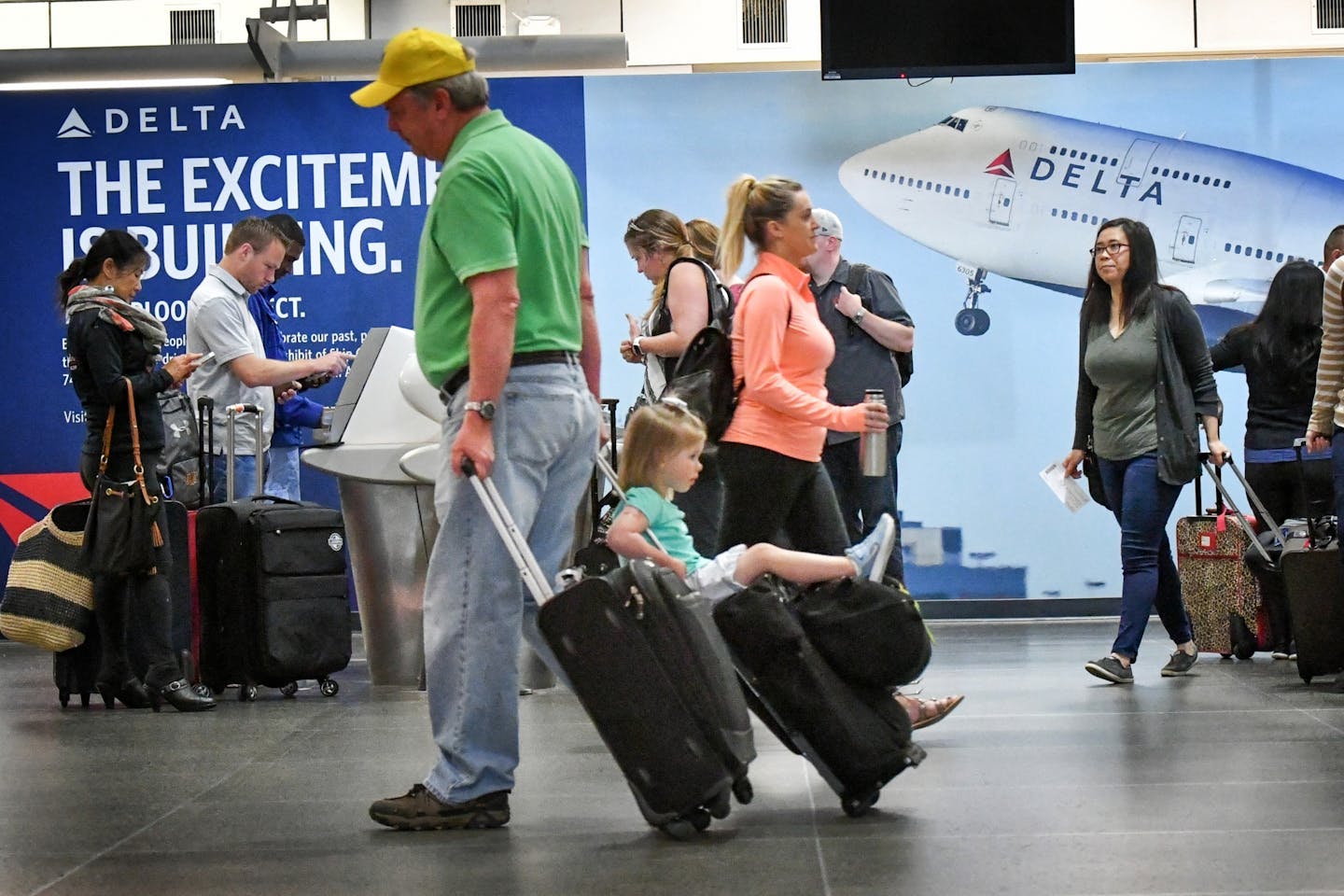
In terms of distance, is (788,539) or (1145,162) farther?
(1145,162)

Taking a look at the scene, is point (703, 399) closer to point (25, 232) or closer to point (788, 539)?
point (788, 539)

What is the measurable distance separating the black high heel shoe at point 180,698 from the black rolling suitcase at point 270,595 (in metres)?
0.28

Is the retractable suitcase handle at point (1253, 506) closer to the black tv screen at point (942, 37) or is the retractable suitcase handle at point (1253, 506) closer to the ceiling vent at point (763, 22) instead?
the black tv screen at point (942, 37)

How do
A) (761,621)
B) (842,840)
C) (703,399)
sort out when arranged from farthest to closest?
(703,399) → (761,621) → (842,840)

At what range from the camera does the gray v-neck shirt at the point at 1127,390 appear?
19.1 ft

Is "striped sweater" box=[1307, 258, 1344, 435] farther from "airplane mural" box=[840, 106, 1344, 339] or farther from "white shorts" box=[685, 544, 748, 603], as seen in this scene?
"airplane mural" box=[840, 106, 1344, 339]

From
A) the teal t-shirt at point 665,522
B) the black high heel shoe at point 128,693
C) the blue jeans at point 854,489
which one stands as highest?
the teal t-shirt at point 665,522

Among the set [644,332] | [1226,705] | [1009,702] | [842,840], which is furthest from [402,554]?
[842,840]

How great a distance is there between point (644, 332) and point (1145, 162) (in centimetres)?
443

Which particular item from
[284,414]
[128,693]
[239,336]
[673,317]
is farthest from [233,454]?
[673,317]

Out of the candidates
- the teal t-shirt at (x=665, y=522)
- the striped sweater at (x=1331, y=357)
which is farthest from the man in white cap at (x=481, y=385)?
the striped sweater at (x=1331, y=357)

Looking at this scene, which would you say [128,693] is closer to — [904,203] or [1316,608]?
[1316,608]

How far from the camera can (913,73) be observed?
8609 mm

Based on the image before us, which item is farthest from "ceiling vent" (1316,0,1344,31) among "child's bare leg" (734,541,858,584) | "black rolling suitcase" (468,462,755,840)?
"black rolling suitcase" (468,462,755,840)
